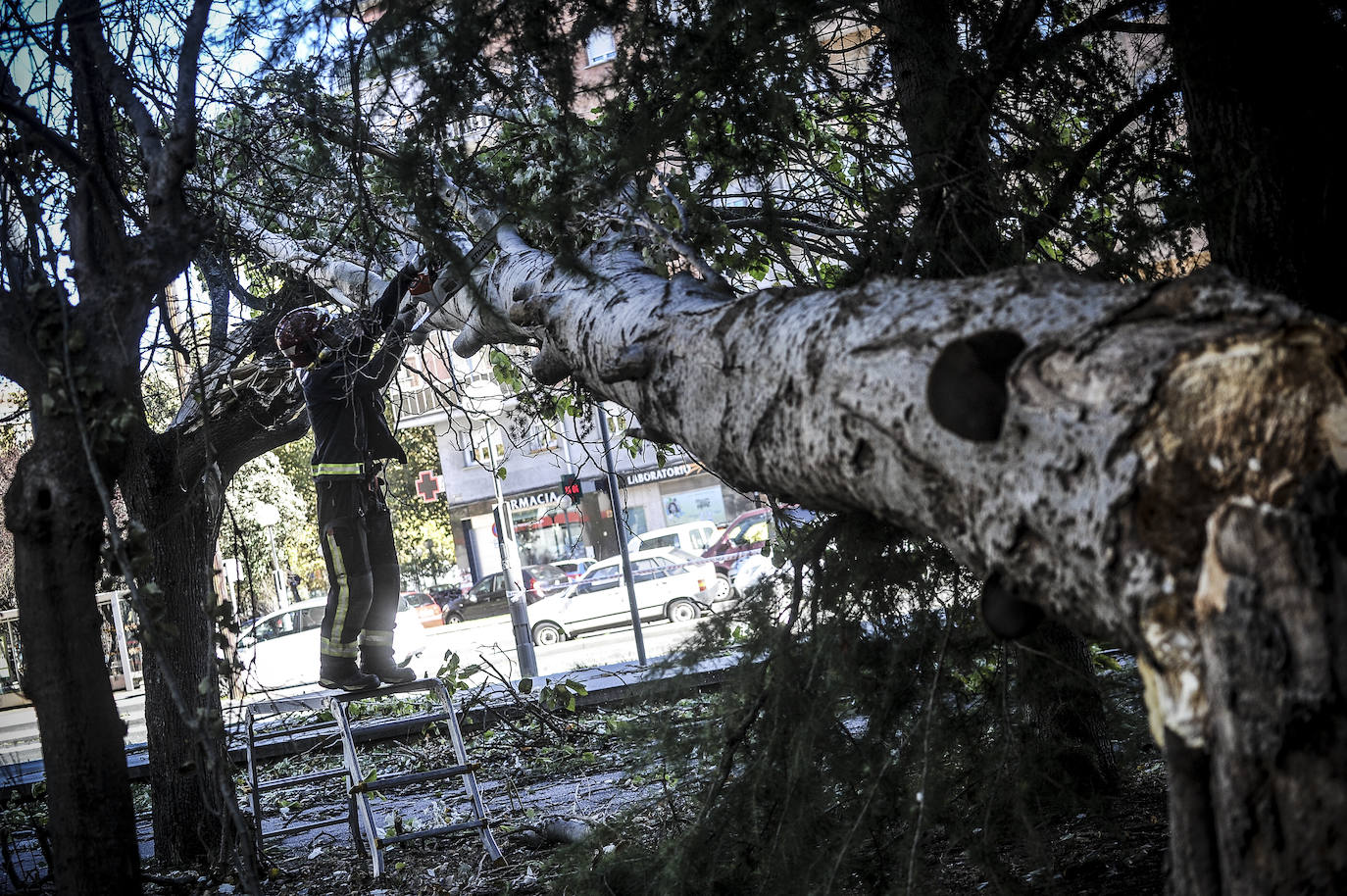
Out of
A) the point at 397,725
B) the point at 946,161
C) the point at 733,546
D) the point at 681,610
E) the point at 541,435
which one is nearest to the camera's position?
the point at 946,161

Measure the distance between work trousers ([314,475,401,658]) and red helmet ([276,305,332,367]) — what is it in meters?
0.75

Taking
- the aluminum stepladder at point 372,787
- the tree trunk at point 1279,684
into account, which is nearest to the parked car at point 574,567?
the aluminum stepladder at point 372,787

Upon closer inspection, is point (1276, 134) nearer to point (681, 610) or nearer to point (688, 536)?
point (681, 610)

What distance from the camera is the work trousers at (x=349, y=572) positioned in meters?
6.27

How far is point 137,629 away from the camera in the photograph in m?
2.41

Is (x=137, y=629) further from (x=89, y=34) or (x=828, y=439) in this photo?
(x=828, y=439)

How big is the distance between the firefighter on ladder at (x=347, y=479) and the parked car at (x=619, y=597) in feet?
39.6

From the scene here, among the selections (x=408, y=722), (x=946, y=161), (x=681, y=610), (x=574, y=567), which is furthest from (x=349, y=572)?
(x=574, y=567)

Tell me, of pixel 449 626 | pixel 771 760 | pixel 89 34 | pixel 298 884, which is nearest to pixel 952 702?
pixel 771 760

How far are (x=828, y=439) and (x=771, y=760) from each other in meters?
1.33

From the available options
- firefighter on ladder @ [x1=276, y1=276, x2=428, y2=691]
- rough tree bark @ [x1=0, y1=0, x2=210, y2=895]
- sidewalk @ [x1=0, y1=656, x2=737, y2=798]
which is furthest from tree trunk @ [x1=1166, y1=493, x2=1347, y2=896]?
firefighter on ladder @ [x1=276, y1=276, x2=428, y2=691]

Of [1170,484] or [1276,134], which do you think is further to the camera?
[1276,134]

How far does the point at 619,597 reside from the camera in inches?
765

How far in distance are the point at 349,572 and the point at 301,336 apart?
1464 millimetres
